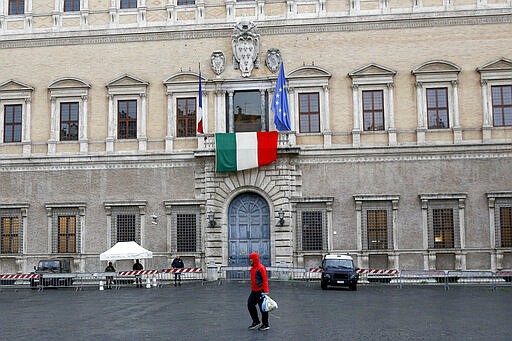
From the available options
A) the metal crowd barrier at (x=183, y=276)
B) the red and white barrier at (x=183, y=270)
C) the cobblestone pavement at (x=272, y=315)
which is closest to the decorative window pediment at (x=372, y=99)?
the cobblestone pavement at (x=272, y=315)

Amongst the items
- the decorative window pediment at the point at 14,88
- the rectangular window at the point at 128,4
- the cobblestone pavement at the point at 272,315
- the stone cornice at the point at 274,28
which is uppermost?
the rectangular window at the point at 128,4

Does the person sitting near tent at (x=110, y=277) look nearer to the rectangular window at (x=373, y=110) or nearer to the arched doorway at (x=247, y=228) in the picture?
the arched doorway at (x=247, y=228)

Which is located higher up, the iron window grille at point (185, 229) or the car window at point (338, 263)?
the iron window grille at point (185, 229)

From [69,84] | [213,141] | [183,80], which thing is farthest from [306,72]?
[69,84]

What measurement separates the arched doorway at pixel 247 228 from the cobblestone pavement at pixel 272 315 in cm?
648

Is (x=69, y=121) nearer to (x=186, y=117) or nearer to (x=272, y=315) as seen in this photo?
(x=186, y=117)

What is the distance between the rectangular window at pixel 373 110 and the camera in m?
35.2

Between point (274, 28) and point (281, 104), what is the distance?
4.48m

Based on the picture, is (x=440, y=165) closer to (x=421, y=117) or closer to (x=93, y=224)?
(x=421, y=117)

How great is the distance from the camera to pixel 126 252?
1268 inches

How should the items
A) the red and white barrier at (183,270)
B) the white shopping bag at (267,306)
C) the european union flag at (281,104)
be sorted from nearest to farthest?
the white shopping bag at (267,306), the red and white barrier at (183,270), the european union flag at (281,104)

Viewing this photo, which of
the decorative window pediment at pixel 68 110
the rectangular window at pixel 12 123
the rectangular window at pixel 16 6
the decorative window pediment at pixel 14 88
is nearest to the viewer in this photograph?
the decorative window pediment at pixel 68 110

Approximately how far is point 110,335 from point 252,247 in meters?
20.4

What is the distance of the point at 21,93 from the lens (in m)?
37.4
